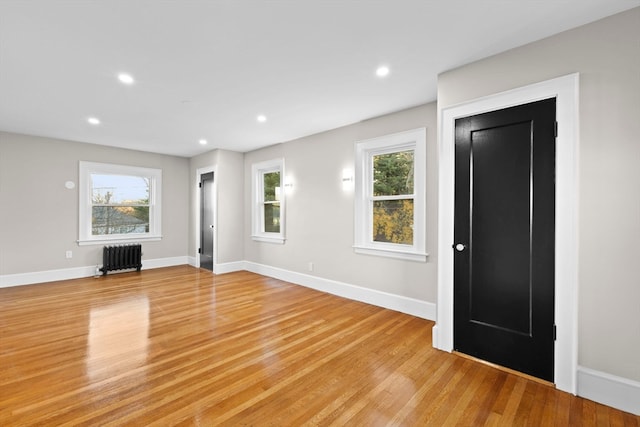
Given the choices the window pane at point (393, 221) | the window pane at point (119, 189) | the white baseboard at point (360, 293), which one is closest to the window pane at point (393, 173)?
the window pane at point (393, 221)

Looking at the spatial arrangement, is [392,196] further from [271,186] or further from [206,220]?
[206,220]

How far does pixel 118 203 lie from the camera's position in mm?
6047

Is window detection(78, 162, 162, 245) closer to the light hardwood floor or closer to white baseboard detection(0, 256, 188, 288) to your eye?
white baseboard detection(0, 256, 188, 288)

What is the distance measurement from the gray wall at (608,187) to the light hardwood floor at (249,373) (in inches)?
18.1

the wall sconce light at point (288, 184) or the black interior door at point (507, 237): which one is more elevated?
the wall sconce light at point (288, 184)

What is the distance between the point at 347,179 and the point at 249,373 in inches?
114

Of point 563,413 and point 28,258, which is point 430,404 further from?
point 28,258

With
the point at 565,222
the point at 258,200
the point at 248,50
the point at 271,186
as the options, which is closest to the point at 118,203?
the point at 258,200

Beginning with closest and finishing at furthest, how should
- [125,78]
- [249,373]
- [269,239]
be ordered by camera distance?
[249,373] < [125,78] < [269,239]

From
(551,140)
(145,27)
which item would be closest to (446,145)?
(551,140)

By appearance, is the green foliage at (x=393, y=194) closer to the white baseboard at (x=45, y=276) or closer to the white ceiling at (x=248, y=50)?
the white ceiling at (x=248, y=50)

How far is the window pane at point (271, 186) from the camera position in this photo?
577cm

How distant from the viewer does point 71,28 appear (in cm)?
205

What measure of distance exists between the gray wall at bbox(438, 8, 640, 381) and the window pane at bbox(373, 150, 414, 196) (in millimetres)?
1826
